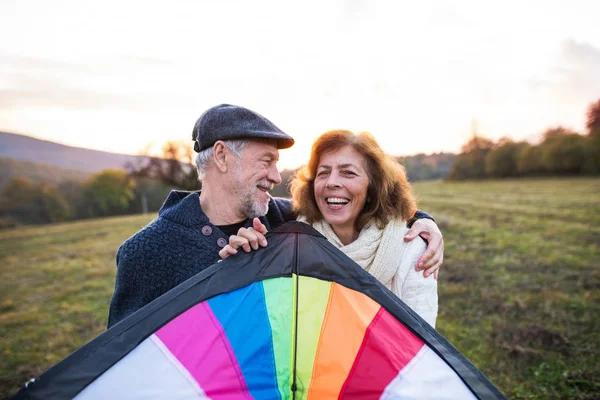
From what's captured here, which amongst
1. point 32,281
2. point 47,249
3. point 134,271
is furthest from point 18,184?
point 134,271

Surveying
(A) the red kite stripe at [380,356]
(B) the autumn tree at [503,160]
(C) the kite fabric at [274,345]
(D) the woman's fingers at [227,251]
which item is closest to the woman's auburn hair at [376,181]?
(C) the kite fabric at [274,345]

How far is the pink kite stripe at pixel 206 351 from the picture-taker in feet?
5.01

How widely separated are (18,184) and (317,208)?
47.3 metres

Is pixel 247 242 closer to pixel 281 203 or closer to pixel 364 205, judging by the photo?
pixel 364 205

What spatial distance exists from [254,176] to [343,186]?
65cm

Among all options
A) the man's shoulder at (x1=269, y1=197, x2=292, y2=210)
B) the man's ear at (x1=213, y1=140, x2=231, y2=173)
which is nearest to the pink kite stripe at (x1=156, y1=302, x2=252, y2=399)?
the man's ear at (x1=213, y1=140, x2=231, y2=173)

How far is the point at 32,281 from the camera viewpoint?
383 inches

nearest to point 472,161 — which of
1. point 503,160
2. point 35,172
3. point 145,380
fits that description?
point 503,160

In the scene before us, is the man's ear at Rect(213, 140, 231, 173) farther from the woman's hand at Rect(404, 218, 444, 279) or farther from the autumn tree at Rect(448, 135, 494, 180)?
the autumn tree at Rect(448, 135, 494, 180)

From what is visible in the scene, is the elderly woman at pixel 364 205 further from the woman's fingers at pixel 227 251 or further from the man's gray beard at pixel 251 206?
the woman's fingers at pixel 227 251

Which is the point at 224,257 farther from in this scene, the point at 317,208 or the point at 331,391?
the point at 317,208

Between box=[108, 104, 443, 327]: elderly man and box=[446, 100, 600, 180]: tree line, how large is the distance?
102 ft

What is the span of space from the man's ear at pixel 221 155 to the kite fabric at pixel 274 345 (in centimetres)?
89

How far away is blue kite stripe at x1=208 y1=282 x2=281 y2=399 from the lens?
1575mm
